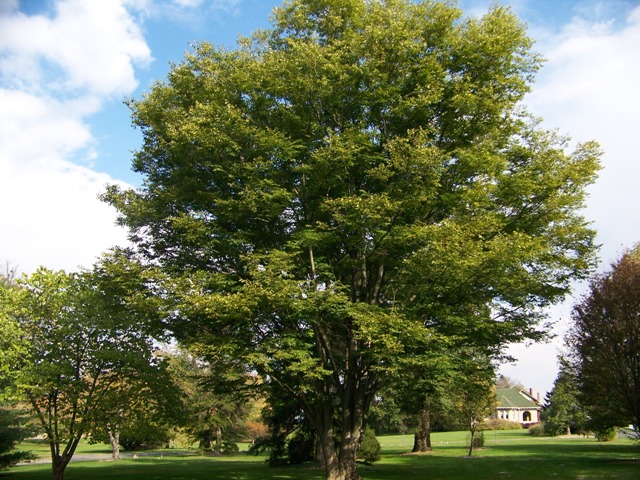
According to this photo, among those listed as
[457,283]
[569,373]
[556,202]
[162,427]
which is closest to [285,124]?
[457,283]

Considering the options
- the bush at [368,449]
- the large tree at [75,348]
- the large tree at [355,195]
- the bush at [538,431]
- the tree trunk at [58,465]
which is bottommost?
the bush at [538,431]

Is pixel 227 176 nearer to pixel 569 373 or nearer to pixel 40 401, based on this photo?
pixel 40 401

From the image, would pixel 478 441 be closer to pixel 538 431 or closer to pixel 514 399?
pixel 538 431

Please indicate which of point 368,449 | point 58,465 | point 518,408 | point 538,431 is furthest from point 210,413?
point 518,408

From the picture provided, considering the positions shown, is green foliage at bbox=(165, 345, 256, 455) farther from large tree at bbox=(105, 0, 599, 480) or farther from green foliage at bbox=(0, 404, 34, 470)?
large tree at bbox=(105, 0, 599, 480)

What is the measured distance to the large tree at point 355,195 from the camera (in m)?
15.1

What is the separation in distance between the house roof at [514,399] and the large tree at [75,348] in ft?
288

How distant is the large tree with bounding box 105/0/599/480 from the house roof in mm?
83801

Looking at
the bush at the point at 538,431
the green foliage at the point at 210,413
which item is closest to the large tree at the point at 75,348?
the green foliage at the point at 210,413

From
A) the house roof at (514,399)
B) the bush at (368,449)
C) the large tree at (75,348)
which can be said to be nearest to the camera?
the large tree at (75,348)

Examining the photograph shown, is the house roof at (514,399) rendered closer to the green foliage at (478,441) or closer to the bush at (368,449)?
the green foliage at (478,441)

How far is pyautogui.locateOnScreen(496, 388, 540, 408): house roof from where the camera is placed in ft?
305

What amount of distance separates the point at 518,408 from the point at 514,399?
1706mm

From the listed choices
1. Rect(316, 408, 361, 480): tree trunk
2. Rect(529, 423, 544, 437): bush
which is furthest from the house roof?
Rect(316, 408, 361, 480): tree trunk
